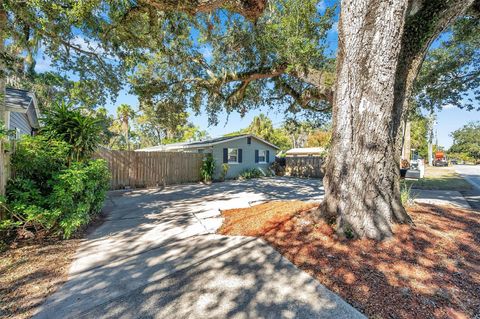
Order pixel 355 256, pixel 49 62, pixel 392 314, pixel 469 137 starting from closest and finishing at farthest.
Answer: pixel 392 314, pixel 355 256, pixel 49 62, pixel 469 137

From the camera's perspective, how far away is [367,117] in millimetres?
3051

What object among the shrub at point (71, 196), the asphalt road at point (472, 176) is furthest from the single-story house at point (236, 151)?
the asphalt road at point (472, 176)

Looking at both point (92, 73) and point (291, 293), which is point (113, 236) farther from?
point (92, 73)

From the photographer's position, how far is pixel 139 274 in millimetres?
2746

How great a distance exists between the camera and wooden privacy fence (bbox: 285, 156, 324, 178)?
15.6 meters

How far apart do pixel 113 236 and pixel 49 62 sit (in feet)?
20.2

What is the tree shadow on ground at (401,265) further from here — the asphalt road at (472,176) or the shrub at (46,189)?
the asphalt road at (472,176)

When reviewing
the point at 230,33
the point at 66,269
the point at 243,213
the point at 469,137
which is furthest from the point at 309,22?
the point at 469,137

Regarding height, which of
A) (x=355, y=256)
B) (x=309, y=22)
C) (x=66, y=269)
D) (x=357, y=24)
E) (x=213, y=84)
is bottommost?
(x=66, y=269)

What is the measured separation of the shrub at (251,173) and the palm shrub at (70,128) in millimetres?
11040

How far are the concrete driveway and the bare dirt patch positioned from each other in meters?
0.24

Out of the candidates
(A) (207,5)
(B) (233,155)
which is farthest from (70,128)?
(B) (233,155)

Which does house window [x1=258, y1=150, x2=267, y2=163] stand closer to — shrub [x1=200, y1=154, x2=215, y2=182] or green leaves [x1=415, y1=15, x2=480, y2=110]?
shrub [x1=200, y1=154, x2=215, y2=182]

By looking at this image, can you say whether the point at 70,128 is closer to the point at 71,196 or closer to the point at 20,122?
the point at 71,196
